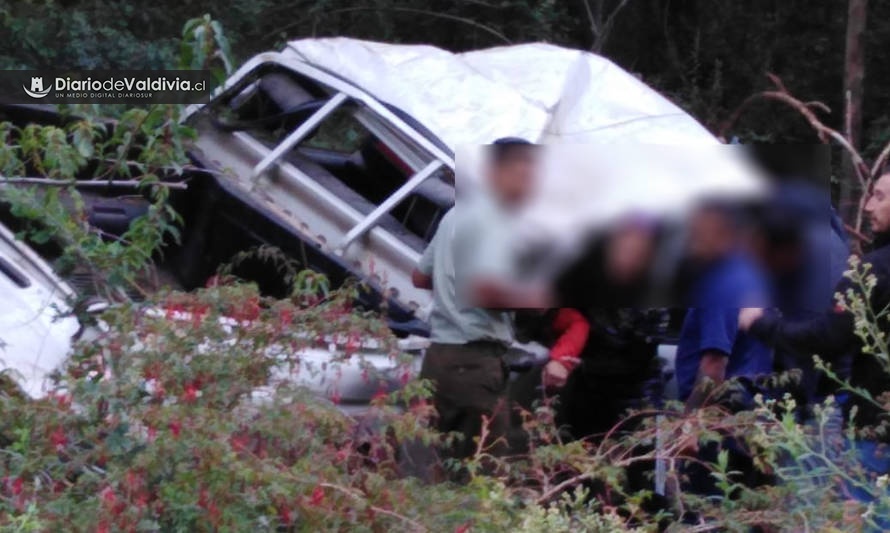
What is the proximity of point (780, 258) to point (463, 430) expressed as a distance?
1515 millimetres

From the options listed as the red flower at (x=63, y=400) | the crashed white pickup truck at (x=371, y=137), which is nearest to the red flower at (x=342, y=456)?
the red flower at (x=63, y=400)

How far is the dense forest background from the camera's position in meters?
9.70

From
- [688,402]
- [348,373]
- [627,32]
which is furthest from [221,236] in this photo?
[627,32]

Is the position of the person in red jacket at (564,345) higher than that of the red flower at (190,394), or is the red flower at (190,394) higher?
the red flower at (190,394)

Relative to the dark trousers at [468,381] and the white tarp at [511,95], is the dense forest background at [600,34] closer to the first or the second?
the white tarp at [511,95]

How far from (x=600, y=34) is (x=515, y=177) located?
7876mm

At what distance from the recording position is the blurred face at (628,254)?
3983mm

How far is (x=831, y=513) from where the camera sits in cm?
335

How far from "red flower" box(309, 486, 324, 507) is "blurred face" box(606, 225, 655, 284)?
1.11 m

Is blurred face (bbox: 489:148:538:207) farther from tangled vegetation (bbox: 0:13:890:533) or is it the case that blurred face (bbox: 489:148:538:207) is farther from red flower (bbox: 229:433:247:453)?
red flower (bbox: 229:433:247:453)

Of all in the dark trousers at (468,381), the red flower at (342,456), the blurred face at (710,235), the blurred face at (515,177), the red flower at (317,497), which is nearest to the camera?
the red flower at (317,497)

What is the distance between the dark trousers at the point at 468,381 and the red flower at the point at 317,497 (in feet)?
5.28

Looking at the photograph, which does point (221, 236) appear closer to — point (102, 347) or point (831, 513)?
point (102, 347)

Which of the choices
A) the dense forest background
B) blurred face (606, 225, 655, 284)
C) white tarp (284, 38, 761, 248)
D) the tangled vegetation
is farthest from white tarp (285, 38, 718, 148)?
the dense forest background
